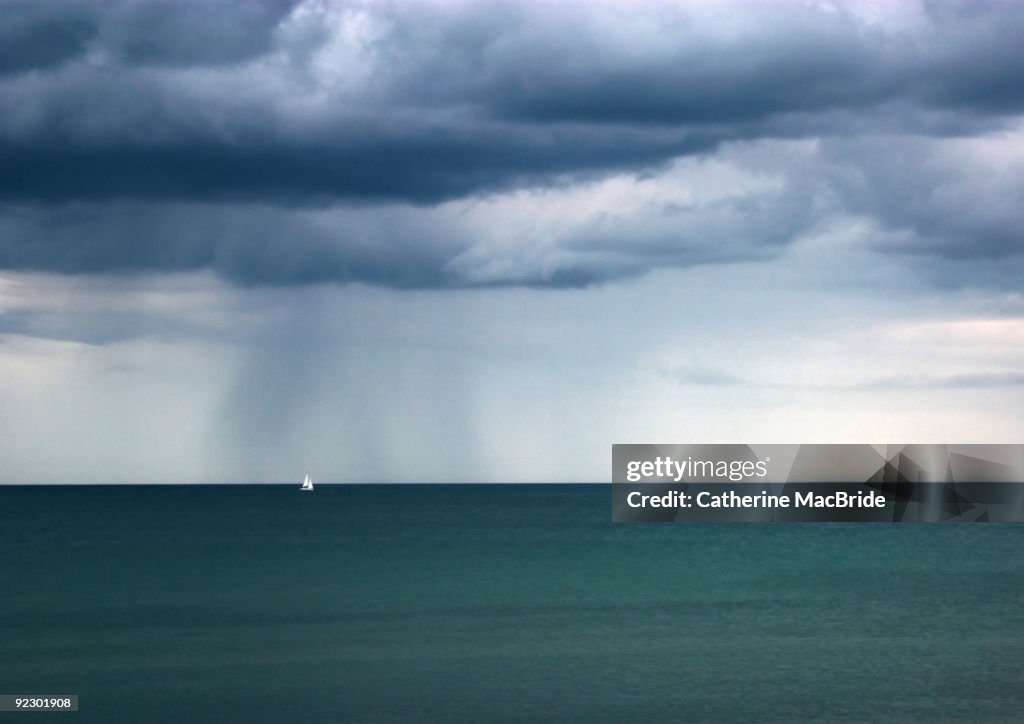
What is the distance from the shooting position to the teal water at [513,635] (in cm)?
3966

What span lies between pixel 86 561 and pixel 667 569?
47730 millimetres

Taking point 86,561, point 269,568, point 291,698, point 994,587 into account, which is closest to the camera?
point 291,698

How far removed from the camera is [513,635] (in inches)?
2162

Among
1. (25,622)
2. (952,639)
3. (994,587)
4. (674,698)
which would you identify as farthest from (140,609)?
(994,587)

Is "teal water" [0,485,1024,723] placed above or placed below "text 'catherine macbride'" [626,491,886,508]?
below

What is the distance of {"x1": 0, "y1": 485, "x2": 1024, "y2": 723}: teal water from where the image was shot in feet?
130

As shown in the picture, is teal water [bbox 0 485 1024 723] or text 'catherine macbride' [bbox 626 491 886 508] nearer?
teal water [bbox 0 485 1024 723]

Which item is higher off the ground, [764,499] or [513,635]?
[764,499]

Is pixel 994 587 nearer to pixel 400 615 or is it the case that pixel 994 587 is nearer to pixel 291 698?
pixel 400 615

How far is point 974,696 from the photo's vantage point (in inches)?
1590

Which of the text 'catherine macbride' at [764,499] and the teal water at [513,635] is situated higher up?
the text 'catherine macbride' at [764,499]

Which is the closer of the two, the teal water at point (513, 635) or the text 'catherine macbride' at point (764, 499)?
the teal water at point (513, 635)

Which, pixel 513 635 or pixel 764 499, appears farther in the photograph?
pixel 764 499

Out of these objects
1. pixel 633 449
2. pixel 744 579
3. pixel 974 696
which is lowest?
pixel 974 696
